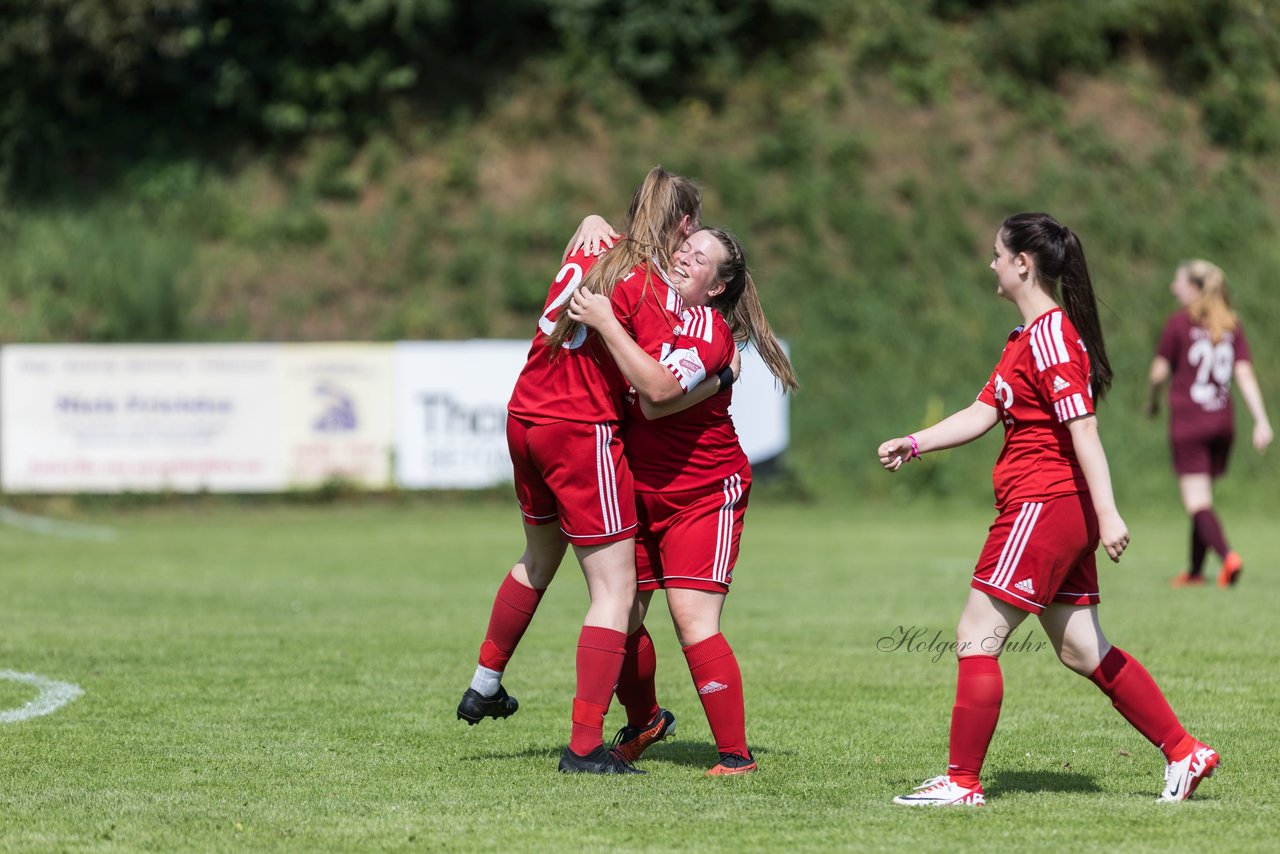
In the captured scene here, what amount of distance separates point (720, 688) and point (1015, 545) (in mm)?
1153

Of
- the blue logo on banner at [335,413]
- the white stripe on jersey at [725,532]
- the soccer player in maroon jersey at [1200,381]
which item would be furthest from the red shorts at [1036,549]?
the blue logo on banner at [335,413]

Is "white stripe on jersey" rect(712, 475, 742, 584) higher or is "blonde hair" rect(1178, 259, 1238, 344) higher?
"blonde hair" rect(1178, 259, 1238, 344)

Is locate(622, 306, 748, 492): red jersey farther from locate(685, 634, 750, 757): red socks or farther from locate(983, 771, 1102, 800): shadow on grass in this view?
locate(983, 771, 1102, 800): shadow on grass

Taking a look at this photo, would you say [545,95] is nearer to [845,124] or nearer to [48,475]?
[845,124]

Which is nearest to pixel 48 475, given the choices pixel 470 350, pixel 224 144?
pixel 470 350

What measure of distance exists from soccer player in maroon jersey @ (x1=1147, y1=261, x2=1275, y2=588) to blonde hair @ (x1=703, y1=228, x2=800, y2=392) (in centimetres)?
687

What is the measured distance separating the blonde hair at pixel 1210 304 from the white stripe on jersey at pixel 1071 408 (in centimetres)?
737

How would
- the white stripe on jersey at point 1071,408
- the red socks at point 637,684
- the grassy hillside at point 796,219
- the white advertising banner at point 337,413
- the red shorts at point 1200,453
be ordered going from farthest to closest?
the grassy hillside at point 796,219, the white advertising banner at point 337,413, the red shorts at point 1200,453, the red socks at point 637,684, the white stripe on jersey at point 1071,408

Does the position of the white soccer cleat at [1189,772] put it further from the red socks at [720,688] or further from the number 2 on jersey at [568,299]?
the number 2 on jersey at [568,299]

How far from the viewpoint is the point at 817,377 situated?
22.1 metres

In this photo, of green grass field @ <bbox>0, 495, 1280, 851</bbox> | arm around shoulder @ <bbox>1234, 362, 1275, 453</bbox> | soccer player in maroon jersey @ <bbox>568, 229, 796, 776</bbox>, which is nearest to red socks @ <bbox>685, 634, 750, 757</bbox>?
soccer player in maroon jersey @ <bbox>568, 229, 796, 776</bbox>

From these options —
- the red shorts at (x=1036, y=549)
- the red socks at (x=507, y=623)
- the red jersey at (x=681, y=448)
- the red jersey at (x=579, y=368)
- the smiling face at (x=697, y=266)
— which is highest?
the smiling face at (x=697, y=266)

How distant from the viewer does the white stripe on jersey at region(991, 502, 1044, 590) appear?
4832 mm

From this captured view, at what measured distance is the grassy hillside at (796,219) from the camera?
22.2 m
